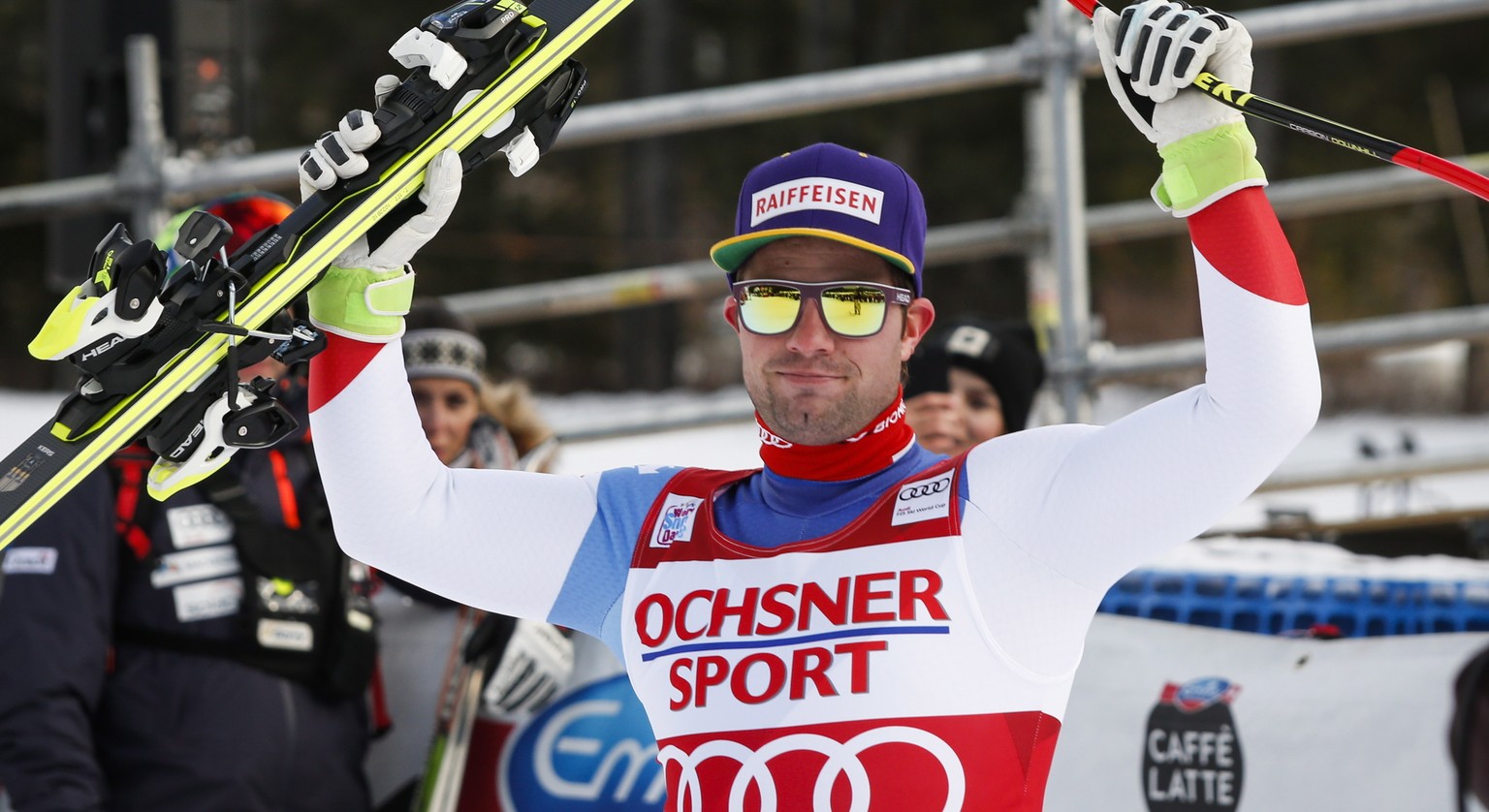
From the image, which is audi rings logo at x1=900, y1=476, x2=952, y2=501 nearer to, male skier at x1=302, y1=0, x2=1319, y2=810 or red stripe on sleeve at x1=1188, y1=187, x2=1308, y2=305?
male skier at x1=302, y1=0, x2=1319, y2=810

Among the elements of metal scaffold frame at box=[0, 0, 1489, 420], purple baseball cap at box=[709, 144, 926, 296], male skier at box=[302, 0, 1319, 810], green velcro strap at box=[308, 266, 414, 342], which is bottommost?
male skier at box=[302, 0, 1319, 810]

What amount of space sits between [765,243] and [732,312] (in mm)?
158

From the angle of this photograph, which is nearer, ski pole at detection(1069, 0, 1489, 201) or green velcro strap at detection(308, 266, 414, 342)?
ski pole at detection(1069, 0, 1489, 201)

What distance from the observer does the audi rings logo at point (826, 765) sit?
7.16 feet

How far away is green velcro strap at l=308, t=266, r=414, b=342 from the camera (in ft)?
7.83

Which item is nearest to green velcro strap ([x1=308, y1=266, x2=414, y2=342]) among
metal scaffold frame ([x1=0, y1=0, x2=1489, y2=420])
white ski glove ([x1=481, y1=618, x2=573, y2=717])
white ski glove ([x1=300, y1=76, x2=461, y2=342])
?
white ski glove ([x1=300, y1=76, x2=461, y2=342])

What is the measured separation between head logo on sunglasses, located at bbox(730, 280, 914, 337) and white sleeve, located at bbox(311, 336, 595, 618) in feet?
1.34

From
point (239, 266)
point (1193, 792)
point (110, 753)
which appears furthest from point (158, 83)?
point (1193, 792)

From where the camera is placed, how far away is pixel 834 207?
2381 millimetres

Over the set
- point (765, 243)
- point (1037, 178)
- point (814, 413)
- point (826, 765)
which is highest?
point (1037, 178)

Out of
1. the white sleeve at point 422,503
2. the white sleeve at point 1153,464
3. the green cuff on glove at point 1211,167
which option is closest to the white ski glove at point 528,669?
the white sleeve at point 422,503

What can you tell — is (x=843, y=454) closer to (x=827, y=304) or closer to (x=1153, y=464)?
(x=827, y=304)

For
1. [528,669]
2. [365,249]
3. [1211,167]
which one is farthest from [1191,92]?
[528,669]

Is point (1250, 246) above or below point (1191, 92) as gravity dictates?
below
